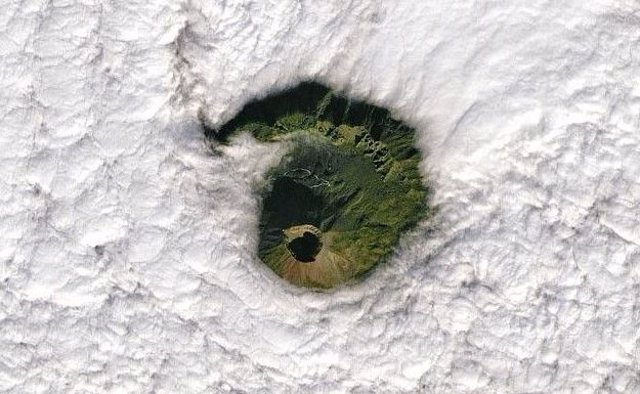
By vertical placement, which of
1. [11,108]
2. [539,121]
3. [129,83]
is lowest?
[11,108]

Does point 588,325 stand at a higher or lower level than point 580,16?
lower

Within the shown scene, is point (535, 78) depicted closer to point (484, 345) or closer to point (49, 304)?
point (484, 345)

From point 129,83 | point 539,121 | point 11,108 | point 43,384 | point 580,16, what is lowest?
point 43,384

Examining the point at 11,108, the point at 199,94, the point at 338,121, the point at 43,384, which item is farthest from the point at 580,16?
the point at 43,384

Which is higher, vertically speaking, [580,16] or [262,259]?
[580,16]

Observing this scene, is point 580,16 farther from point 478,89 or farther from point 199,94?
point 199,94

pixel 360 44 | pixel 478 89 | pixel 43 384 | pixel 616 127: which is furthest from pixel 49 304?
pixel 616 127
